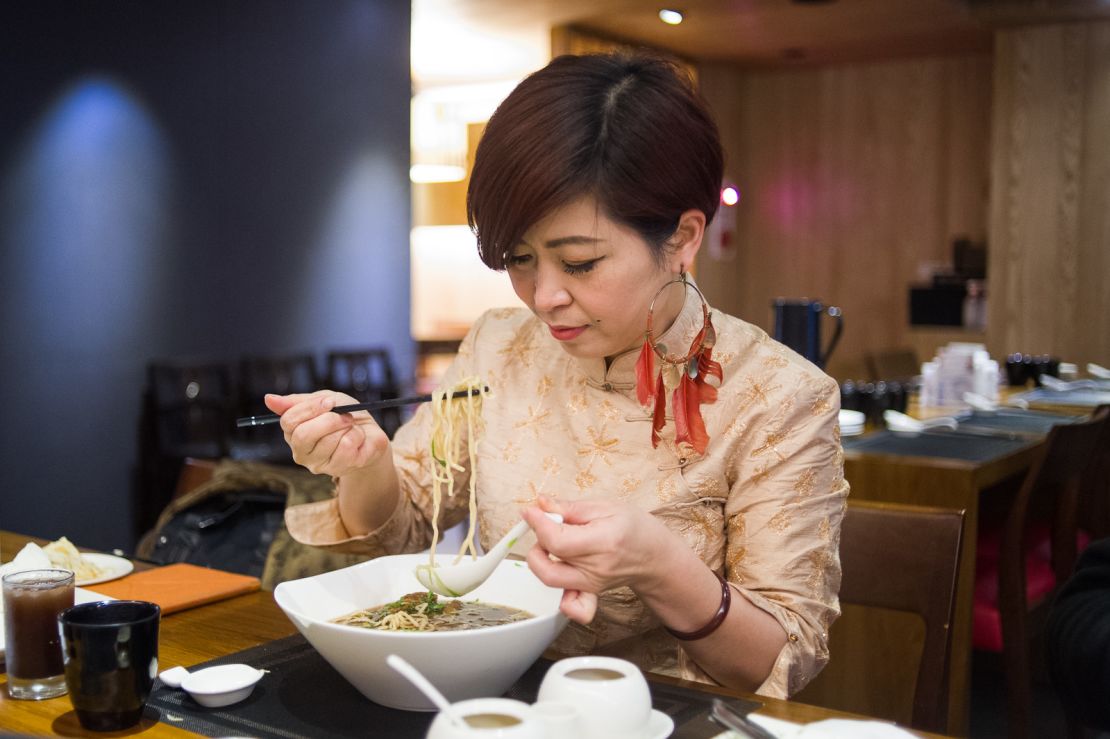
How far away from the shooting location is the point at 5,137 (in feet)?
15.2

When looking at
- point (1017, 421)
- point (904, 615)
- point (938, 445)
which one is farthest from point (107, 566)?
point (1017, 421)

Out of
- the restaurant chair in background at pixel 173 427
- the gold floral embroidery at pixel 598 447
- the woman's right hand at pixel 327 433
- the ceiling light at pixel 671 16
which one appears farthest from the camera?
the ceiling light at pixel 671 16

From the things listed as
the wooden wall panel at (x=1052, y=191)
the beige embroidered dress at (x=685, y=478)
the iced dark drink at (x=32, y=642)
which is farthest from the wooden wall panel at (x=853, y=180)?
the iced dark drink at (x=32, y=642)

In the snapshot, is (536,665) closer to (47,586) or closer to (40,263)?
(47,586)

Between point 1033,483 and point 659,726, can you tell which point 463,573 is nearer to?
point 659,726

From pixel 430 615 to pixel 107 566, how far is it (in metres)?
0.68

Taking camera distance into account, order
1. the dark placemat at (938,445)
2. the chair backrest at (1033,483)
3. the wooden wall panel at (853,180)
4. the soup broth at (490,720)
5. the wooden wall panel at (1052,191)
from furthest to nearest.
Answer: the wooden wall panel at (853,180) → the wooden wall panel at (1052,191) → the dark placemat at (938,445) → the chair backrest at (1033,483) → the soup broth at (490,720)

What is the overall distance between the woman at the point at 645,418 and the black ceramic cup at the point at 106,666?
334 millimetres

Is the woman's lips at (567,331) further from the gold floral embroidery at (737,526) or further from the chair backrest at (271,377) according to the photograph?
the chair backrest at (271,377)

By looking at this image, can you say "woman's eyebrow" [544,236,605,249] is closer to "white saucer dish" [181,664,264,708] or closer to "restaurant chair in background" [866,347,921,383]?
"white saucer dish" [181,664,264,708]

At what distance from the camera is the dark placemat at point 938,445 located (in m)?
2.88

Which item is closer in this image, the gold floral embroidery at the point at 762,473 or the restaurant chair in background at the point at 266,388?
the gold floral embroidery at the point at 762,473

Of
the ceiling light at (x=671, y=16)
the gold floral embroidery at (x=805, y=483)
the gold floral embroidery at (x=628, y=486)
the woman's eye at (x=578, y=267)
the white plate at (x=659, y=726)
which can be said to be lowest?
the white plate at (x=659, y=726)

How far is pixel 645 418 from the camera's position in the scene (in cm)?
150
